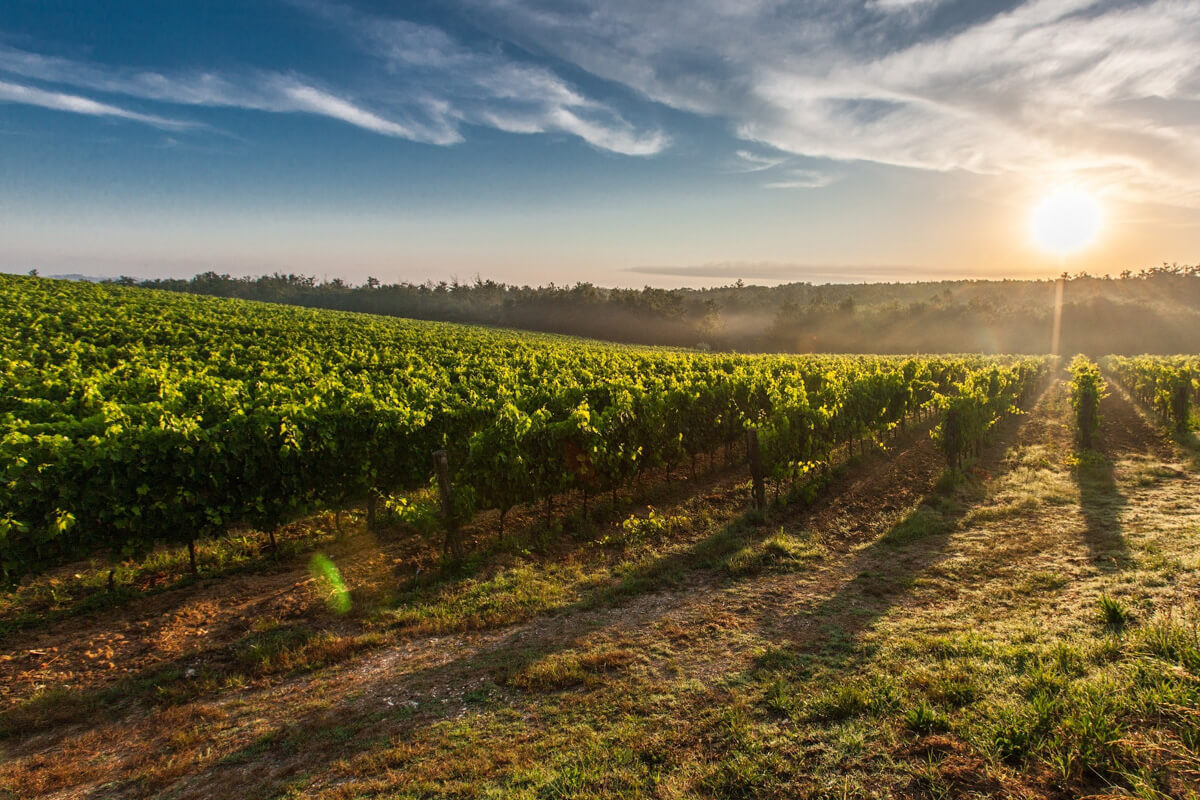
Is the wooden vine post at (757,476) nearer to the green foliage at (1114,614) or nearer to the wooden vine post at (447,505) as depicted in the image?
the green foliage at (1114,614)

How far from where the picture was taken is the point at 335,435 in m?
9.53

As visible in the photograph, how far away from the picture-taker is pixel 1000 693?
452 centimetres

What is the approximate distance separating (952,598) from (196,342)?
3109 centimetres

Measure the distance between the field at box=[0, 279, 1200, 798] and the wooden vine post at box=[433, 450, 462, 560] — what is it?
219 mm

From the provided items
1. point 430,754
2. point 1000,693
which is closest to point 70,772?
point 430,754

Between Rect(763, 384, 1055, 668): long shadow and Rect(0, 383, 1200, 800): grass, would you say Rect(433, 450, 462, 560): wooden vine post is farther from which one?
Rect(763, 384, 1055, 668): long shadow

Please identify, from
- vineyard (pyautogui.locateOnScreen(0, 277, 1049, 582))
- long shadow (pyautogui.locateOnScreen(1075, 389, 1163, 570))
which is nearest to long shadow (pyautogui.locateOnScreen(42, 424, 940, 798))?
vineyard (pyautogui.locateOnScreen(0, 277, 1049, 582))

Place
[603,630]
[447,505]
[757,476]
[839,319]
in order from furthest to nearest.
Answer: [839,319], [757,476], [447,505], [603,630]

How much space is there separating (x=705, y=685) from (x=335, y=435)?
7.71 metres

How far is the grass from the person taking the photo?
12.8ft

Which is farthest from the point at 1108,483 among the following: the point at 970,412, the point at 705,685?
the point at 705,685

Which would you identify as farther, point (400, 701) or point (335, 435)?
point (335, 435)

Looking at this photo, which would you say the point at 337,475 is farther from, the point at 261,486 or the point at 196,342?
the point at 196,342

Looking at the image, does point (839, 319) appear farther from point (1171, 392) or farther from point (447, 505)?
point (447, 505)
